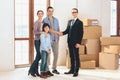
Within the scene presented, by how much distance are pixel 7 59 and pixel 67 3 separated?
7.32 feet

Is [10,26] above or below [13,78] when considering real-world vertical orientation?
above

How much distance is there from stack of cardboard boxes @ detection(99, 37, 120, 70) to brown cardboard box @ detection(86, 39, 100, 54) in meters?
0.16

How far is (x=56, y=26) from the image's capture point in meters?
5.61

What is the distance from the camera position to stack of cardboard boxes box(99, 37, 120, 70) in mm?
6348

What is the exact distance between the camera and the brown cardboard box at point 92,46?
6.67 meters

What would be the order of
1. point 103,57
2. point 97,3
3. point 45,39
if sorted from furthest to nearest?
point 97,3 → point 103,57 → point 45,39

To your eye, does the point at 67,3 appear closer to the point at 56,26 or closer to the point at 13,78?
the point at 56,26

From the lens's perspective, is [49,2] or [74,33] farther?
[49,2]

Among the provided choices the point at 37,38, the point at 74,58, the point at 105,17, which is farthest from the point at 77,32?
the point at 105,17

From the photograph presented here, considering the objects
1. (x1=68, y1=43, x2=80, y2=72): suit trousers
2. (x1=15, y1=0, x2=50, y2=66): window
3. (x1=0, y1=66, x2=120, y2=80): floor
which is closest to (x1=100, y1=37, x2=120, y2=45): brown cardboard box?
(x1=0, y1=66, x2=120, y2=80): floor

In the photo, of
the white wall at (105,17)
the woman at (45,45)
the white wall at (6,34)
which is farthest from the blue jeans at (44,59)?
the white wall at (105,17)

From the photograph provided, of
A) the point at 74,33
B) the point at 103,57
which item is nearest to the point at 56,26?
the point at 74,33

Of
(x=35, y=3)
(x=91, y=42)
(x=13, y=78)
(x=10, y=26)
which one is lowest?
(x=13, y=78)

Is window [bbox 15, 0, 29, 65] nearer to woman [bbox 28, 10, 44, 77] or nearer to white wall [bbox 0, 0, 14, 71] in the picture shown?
Answer: white wall [bbox 0, 0, 14, 71]
